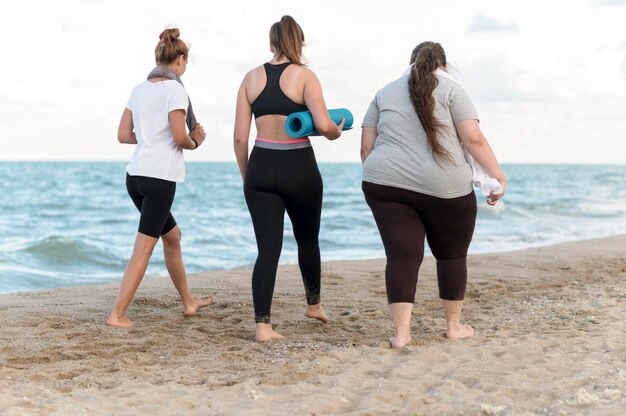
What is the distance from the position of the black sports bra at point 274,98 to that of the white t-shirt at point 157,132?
68 cm

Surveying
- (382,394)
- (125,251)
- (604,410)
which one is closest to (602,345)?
(604,410)

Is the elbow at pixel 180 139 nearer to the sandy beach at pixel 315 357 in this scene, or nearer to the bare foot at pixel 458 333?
the sandy beach at pixel 315 357

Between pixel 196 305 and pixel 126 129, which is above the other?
pixel 126 129

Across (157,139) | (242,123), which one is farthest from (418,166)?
(157,139)

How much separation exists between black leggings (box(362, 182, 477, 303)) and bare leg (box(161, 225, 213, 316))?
165cm

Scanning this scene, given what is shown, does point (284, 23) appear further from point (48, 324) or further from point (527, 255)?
point (527, 255)

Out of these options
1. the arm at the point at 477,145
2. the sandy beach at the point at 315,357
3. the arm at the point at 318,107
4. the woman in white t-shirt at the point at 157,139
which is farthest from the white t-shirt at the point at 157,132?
the arm at the point at 477,145

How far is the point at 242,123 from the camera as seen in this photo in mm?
4812

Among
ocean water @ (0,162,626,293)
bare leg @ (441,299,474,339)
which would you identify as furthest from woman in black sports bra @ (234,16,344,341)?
ocean water @ (0,162,626,293)

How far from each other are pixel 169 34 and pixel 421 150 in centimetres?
194

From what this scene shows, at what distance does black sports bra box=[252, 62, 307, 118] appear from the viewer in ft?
15.5

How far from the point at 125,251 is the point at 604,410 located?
11.4 m

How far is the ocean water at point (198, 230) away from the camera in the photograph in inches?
473

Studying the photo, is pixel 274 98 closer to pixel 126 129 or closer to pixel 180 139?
pixel 180 139
